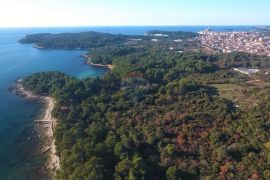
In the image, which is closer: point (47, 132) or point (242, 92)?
point (47, 132)

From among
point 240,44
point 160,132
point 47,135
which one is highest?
point 240,44

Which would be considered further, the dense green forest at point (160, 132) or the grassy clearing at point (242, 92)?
the grassy clearing at point (242, 92)

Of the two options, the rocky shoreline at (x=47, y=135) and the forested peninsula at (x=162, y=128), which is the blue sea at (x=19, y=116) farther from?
the forested peninsula at (x=162, y=128)

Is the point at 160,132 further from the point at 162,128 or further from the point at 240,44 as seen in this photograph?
the point at 240,44

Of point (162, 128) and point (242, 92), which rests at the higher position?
point (242, 92)

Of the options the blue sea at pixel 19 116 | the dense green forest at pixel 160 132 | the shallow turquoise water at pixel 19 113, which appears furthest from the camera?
the shallow turquoise water at pixel 19 113

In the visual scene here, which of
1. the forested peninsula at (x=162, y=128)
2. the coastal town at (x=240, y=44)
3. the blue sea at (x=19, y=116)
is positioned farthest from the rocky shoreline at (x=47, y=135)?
the coastal town at (x=240, y=44)

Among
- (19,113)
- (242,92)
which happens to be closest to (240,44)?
(242,92)
